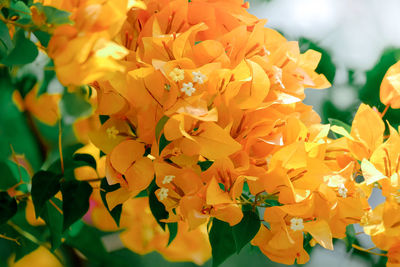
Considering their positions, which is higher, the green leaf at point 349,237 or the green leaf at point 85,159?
the green leaf at point 349,237

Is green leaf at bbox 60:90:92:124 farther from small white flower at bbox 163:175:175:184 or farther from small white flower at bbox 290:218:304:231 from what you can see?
small white flower at bbox 290:218:304:231

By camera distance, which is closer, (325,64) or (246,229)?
(246,229)

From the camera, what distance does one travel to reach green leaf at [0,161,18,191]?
0.57 meters

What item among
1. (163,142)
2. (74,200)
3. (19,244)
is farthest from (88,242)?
(163,142)

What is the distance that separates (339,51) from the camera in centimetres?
74

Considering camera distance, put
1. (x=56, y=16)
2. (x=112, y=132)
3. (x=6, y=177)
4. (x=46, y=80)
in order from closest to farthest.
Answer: (x=56, y=16), (x=112, y=132), (x=6, y=177), (x=46, y=80)

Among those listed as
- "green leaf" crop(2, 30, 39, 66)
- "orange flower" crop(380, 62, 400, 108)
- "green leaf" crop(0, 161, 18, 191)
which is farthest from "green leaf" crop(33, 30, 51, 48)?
"orange flower" crop(380, 62, 400, 108)

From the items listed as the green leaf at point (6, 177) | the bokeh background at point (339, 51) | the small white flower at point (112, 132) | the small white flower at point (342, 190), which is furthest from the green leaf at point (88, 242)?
the small white flower at point (342, 190)

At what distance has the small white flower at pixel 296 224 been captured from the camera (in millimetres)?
434

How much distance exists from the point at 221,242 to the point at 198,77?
0.16 m

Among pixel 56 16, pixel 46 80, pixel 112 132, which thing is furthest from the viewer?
pixel 46 80

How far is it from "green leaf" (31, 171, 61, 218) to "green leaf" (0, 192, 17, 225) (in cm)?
5

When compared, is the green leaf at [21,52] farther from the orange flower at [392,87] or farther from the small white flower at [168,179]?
the orange flower at [392,87]

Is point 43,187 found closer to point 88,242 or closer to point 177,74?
point 177,74
